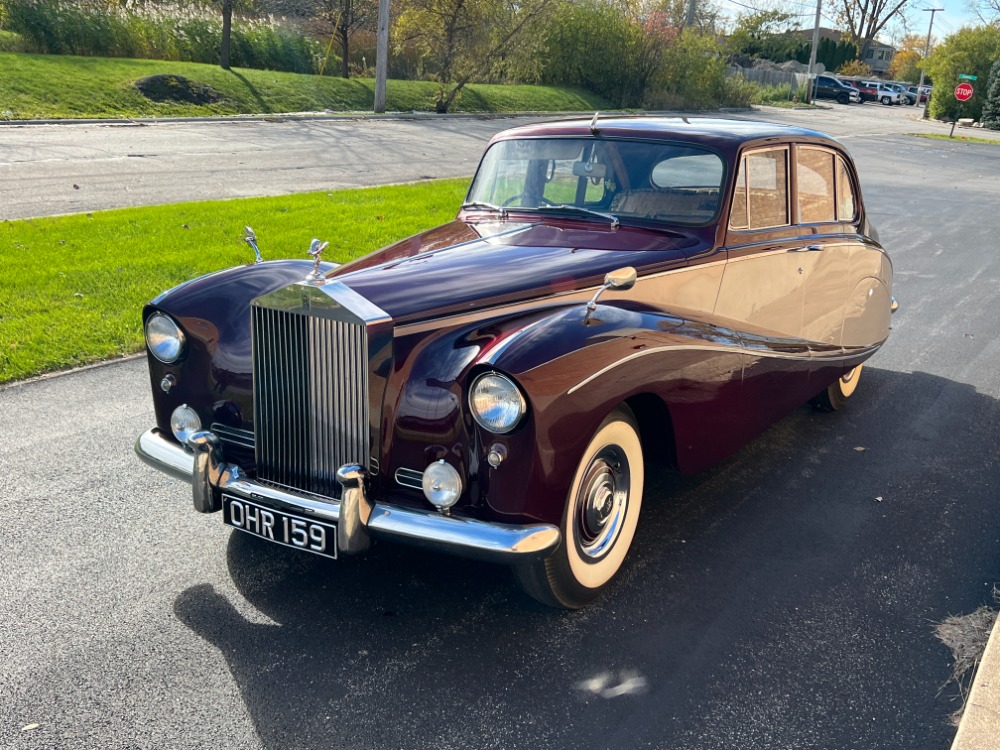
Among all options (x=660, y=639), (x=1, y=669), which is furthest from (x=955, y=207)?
(x=1, y=669)

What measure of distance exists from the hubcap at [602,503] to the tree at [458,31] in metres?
26.9

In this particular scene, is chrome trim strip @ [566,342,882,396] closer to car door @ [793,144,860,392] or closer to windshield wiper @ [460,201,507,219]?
car door @ [793,144,860,392]

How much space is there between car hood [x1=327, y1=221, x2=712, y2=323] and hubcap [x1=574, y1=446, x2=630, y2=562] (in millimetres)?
718

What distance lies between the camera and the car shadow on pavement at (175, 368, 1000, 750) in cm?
290

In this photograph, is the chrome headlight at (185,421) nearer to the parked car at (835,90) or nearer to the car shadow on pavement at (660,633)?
the car shadow on pavement at (660,633)

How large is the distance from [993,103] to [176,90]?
118ft

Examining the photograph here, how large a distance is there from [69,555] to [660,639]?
239cm

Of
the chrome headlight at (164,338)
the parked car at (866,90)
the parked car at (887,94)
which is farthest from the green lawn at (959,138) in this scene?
the chrome headlight at (164,338)

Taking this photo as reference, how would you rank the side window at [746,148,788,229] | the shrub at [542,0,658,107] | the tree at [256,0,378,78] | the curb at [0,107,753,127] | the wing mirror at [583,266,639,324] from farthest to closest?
the shrub at [542,0,658,107], the tree at [256,0,378,78], the curb at [0,107,753,127], the side window at [746,148,788,229], the wing mirror at [583,266,639,324]

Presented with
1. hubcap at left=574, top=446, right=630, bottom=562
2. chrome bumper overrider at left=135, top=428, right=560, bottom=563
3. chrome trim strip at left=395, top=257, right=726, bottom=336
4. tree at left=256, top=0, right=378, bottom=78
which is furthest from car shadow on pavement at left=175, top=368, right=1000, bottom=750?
tree at left=256, top=0, right=378, bottom=78

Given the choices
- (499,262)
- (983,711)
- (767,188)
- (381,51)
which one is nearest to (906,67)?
(381,51)

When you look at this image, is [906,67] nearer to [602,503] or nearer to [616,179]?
[616,179]

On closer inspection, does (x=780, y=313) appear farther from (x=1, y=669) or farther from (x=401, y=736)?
(x=1, y=669)

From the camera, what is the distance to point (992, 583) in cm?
382
